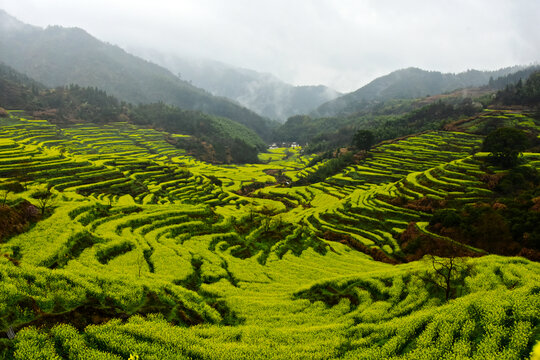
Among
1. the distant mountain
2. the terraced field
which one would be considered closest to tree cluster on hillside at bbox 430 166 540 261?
the terraced field

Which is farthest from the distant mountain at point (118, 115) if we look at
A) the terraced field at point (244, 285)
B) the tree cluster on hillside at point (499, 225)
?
the tree cluster on hillside at point (499, 225)

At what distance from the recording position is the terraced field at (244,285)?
34.9 feet

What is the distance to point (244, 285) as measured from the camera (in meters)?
19.6

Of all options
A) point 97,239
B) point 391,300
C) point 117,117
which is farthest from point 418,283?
point 117,117

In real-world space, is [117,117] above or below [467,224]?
above

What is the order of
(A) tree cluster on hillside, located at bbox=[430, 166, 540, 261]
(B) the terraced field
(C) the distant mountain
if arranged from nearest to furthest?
(B) the terraced field → (A) tree cluster on hillside, located at bbox=[430, 166, 540, 261] → (C) the distant mountain

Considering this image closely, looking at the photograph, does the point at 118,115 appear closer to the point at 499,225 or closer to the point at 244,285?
the point at 244,285

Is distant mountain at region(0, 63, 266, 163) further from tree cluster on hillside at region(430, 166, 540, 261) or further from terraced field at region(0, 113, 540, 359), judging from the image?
tree cluster on hillside at region(430, 166, 540, 261)

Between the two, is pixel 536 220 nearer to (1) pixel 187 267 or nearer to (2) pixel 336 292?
(2) pixel 336 292

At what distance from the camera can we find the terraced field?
1062 cm

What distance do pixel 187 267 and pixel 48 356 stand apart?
11.4 metres

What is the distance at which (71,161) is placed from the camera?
4719 cm

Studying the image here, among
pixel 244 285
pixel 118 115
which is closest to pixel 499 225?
pixel 244 285

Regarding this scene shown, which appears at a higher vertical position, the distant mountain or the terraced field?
the distant mountain
